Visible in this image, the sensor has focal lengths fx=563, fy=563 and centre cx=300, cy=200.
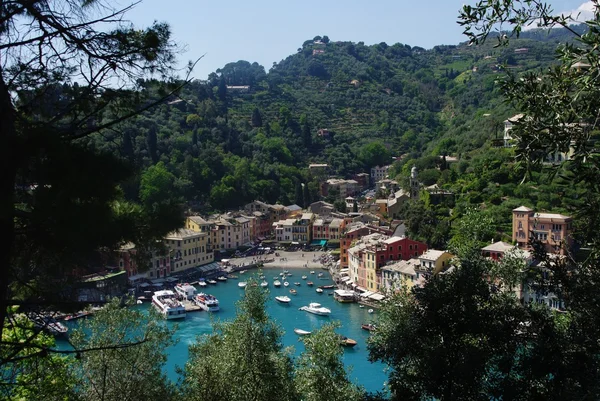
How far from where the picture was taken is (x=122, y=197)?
3.42 m

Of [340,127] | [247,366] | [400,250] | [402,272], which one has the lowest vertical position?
[402,272]

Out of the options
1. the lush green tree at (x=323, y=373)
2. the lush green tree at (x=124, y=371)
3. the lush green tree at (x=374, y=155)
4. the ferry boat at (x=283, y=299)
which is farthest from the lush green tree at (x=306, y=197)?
the lush green tree at (x=124, y=371)

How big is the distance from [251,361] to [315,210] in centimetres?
2873

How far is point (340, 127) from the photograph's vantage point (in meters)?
55.6

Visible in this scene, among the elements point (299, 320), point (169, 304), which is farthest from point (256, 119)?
point (299, 320)

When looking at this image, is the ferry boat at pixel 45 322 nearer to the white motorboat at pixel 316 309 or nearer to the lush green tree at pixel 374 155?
the white motorboat at pixel 316 309

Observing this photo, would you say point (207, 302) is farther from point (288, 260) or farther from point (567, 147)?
point (567, 147)

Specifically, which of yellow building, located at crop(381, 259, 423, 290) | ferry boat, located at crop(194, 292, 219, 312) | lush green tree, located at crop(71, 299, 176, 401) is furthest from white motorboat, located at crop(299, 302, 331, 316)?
lush green tree, located at crop(71, 299, 176, 401)

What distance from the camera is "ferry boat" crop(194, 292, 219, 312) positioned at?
19062 mm

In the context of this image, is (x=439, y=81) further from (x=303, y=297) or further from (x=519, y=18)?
(x=519, y=18)

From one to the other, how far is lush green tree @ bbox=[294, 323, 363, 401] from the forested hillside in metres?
3.36

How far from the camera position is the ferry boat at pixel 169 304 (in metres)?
18.3

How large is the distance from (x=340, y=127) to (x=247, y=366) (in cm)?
5095

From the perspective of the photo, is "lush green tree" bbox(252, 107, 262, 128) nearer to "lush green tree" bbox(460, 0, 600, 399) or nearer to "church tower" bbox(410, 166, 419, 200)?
"church tower" bbox(410, 166, 419, 200)
